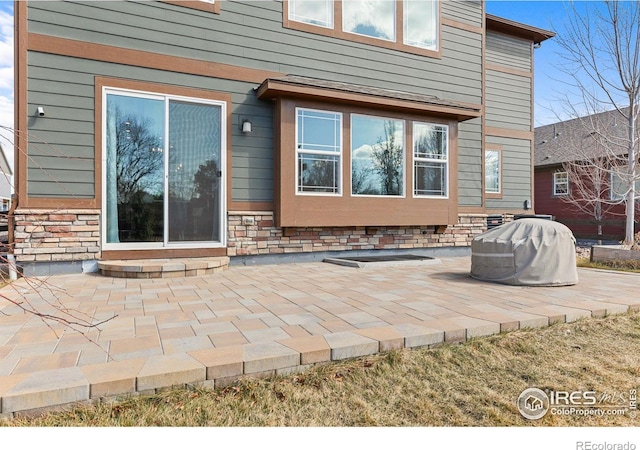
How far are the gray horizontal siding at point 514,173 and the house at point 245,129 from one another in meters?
2.32

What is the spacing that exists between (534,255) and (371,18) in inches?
203

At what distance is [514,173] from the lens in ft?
32.4

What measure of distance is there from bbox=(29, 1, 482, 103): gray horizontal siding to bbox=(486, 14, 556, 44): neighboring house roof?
1765 millimetres

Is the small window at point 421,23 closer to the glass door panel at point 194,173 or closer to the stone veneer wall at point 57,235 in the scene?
the glass door panel at point 194,173

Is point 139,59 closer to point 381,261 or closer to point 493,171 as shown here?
point 381,261

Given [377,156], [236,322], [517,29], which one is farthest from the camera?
[517,29]

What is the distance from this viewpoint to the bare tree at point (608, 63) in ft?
21.7

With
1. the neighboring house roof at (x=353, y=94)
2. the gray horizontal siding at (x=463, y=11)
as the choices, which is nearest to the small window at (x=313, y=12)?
the neighboring house roof at (x=353, y=94)

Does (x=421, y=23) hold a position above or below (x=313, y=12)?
above

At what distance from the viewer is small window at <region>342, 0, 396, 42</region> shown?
6.64 m

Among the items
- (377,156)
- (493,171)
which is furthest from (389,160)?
(493,171)

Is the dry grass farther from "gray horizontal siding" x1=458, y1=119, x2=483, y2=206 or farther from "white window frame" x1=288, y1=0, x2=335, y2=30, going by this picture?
"white window frame" x1=288, y1=0, x2=335, y2=30

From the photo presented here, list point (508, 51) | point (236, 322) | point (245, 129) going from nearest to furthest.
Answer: point (236, 322) < point (245, 129) < point (508, 51)

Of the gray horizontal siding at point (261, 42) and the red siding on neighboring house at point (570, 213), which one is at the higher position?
the gray horizontal siding at point (261, 42)
